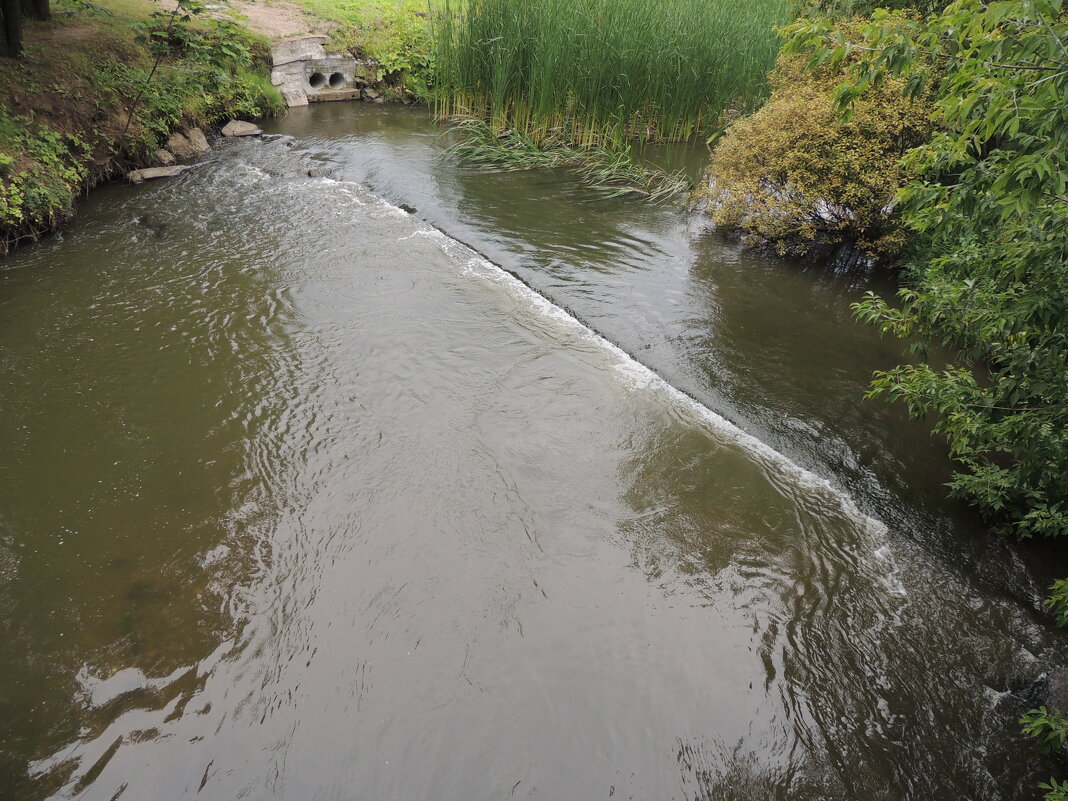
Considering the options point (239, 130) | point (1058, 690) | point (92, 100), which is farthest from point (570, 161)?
point (1058, 690)

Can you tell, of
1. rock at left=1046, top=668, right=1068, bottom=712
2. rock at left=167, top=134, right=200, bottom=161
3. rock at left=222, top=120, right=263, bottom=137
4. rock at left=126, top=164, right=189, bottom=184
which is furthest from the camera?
rock at left=222, top=120, right=263, bottom=137

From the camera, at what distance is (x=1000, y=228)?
3.30 m

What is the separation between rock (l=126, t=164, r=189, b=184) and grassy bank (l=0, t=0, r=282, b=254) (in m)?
0.21

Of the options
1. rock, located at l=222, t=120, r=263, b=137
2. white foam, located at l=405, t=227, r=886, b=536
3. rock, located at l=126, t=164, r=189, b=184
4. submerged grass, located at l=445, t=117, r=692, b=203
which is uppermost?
submerged grass, located at l=445, t=117, r=692, b=203

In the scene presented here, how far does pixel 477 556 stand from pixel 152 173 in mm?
8354

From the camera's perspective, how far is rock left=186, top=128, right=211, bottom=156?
10.1 meters

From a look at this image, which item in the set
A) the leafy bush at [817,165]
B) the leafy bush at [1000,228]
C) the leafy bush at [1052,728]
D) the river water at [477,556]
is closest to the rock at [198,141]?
the river water at [477,556]

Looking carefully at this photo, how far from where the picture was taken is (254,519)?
3924 mm

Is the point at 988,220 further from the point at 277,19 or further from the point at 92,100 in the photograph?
the point at 277,19

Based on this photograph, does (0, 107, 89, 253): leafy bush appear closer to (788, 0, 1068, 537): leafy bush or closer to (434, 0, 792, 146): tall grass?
(434, 0, 792, 146): tall grass

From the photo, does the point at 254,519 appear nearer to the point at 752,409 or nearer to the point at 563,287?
the point at 752,409

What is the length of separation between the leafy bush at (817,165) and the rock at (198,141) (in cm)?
779

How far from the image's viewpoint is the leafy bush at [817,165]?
6.37 meters

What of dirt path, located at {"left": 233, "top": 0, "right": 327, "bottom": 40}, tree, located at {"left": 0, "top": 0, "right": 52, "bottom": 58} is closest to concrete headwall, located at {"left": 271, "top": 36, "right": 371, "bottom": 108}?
dirt path, located at {"left": 233, "top": 0, "right": 327, "bottom": 40}
